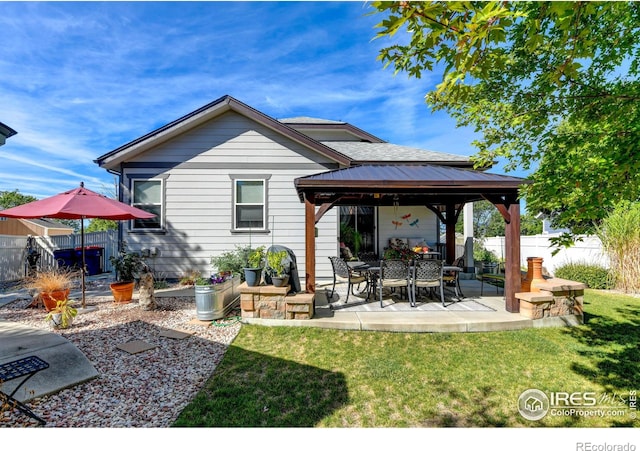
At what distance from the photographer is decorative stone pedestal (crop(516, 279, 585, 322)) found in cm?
524

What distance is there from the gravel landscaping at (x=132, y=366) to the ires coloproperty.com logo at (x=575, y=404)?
3651mm

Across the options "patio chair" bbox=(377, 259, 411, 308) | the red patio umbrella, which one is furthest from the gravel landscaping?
"patio chair" bbox=(377, 259, 411, 308)

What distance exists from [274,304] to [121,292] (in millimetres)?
4170

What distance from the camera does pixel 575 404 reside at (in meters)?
3.10

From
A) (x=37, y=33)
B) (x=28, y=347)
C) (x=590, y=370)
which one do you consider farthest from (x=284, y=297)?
(x=37, y=33)

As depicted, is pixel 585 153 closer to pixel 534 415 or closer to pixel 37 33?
pixel 534 415

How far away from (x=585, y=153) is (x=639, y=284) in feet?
28.7

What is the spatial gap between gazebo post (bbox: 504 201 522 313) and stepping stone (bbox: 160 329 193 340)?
6.02m

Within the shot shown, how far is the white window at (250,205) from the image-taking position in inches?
359

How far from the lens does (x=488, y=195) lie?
230 inches

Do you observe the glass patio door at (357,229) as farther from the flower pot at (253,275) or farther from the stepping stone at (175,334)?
the stepping stone at (175,334)

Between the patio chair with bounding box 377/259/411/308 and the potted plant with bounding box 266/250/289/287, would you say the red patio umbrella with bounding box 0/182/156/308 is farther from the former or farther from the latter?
the patio chair with bounding box 377/259/411/308

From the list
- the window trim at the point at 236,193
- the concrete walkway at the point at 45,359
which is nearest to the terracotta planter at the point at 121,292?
the concrete walkway at the point at 45,359

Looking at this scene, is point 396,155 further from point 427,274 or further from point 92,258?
point 92,258
